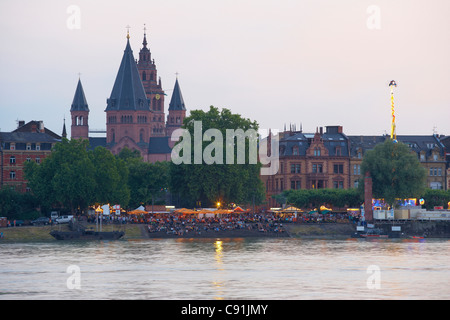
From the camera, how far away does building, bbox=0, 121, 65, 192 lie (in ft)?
476

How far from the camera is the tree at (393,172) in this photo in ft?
390

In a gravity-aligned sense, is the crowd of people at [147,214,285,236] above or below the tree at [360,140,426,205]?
below

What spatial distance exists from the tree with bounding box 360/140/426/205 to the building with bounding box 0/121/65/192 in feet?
183

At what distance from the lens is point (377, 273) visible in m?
66.2

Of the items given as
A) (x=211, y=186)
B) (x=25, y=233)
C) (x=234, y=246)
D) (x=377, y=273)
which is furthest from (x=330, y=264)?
(x=211, y=186)

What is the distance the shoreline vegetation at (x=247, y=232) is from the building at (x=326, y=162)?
3484 cm

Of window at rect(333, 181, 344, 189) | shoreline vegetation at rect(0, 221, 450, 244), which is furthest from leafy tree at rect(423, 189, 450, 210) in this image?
window at rect(333, 181, 344, 189)

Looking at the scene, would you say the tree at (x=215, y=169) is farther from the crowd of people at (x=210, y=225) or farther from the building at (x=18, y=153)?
the building at (x=18, y=153)

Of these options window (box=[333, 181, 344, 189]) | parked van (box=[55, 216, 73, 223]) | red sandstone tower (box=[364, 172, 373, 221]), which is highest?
window (box=[333, 181, 344, 189])

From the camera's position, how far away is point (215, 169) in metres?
124

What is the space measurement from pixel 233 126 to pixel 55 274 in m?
67.9

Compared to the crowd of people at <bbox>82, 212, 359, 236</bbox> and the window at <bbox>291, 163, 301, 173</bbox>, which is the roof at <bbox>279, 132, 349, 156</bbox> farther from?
the crowd of people at <bbox>82, 212, 359, 236</bbox>

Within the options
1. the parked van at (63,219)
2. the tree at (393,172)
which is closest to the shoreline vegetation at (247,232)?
the parked van at (63,219)

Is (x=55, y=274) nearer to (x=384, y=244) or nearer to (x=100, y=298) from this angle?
(x=100, y=298)
